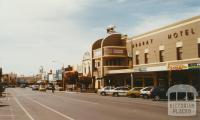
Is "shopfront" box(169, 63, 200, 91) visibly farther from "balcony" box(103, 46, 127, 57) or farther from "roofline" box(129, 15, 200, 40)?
"balcony" box(103, 46, 127, 57)

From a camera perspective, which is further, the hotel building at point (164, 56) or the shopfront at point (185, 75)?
the hotel building at point (164, 56)

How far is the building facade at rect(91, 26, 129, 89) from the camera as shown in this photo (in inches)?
2800

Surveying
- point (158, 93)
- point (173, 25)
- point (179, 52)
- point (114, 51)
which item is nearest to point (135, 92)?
point (158, 93)

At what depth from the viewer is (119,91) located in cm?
5641

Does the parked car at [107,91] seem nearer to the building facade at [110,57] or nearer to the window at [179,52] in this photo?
the building facade at [110,57]

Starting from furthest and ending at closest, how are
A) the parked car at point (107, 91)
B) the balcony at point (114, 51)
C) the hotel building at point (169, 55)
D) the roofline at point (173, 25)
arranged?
the balcony at point (114, 51), the parked car at point (107, 91), the roofline at point (173, 25), the hotel building at point (169, 55)

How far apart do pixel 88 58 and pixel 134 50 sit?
1863 cm

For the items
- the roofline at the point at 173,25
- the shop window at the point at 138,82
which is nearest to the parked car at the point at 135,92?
the roofline at the point at 173,25

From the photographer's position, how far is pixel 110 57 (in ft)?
233

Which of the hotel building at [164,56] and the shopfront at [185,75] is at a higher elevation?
the hotel building at [164,56]

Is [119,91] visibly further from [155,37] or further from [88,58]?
[88,58]

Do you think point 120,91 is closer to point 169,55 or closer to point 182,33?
point 169,55

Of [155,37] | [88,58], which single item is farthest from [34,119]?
[88,58]

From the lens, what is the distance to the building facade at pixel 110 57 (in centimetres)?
7112
